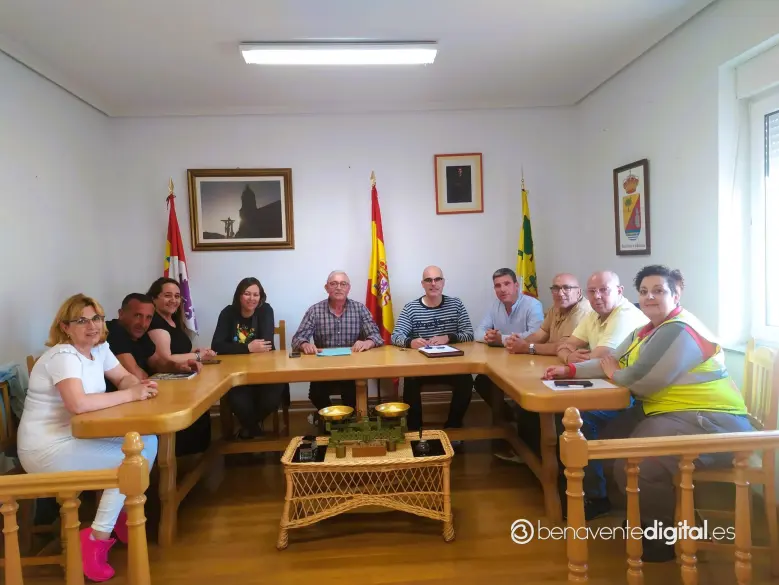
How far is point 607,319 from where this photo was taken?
272 cm

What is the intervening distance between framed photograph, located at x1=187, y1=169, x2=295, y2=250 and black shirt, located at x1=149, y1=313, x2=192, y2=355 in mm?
1294

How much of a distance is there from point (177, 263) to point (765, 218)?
3822 mm

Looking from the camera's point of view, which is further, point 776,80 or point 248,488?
point 248,488

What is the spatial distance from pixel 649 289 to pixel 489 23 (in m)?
1.66

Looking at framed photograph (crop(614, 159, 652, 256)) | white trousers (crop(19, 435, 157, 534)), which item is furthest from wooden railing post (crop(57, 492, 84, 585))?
framed photograph (crop(614, 159, 652, 256))

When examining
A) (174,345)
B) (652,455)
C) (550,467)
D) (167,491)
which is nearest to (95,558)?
(167,491)

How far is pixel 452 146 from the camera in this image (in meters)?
4.50

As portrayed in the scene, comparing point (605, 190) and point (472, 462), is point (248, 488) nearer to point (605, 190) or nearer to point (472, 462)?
point (472, 462)

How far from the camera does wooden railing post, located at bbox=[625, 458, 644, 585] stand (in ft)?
5.24

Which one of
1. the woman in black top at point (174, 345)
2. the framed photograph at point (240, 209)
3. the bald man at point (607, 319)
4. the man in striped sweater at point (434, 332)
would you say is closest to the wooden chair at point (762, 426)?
the bald man at point (607, 319)

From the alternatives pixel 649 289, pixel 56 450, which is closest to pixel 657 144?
pixel 649 289

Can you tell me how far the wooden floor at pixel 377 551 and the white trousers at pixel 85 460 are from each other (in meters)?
0.27

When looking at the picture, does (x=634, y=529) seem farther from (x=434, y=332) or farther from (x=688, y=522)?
(x=434, y=332)

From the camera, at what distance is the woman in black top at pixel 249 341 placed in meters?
3.40
